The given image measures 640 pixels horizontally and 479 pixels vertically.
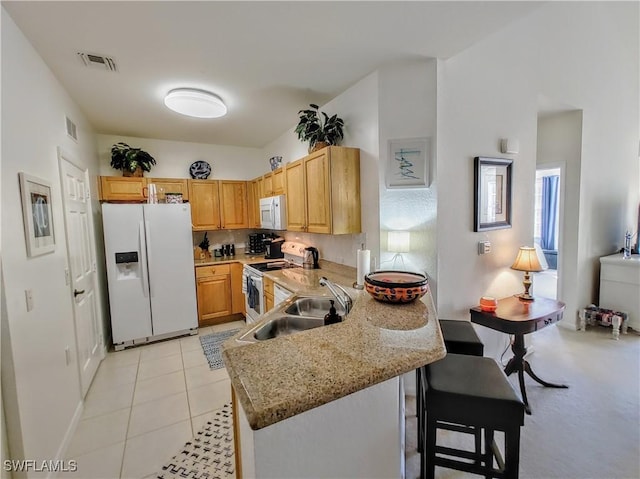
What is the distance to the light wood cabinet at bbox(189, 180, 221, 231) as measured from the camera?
4371 millimetres

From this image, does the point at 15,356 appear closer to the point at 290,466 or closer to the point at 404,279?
the point at 290,466

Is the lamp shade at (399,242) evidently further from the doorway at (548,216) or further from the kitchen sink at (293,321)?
the doorway at (548,216)

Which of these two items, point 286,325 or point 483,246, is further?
point 483,246

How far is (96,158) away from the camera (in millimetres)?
3791

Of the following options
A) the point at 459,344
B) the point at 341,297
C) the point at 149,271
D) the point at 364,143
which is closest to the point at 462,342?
the point at 459,344

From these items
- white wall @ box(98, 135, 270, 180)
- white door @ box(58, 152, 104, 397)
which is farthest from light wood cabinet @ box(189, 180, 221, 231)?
white door @ box(58, 152, 104, 397)

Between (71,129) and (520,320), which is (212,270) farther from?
(520,320)

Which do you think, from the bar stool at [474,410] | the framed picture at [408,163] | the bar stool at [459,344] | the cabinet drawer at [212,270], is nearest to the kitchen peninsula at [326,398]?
the bar stool at [474,410]

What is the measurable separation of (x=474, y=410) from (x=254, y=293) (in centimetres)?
267

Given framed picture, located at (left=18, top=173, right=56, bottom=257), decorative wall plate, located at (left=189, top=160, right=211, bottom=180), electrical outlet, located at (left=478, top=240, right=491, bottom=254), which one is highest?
decorative wall plate, located at (left=189, top=160, right=211, bottom=180)

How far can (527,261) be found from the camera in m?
2.55

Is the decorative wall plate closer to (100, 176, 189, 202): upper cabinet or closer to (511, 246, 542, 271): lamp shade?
(100, 176, 189, 202): upper cabinet

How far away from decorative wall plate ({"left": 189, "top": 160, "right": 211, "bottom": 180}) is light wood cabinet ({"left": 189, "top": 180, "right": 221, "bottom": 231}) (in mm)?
207

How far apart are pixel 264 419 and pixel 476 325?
97.2 inches
